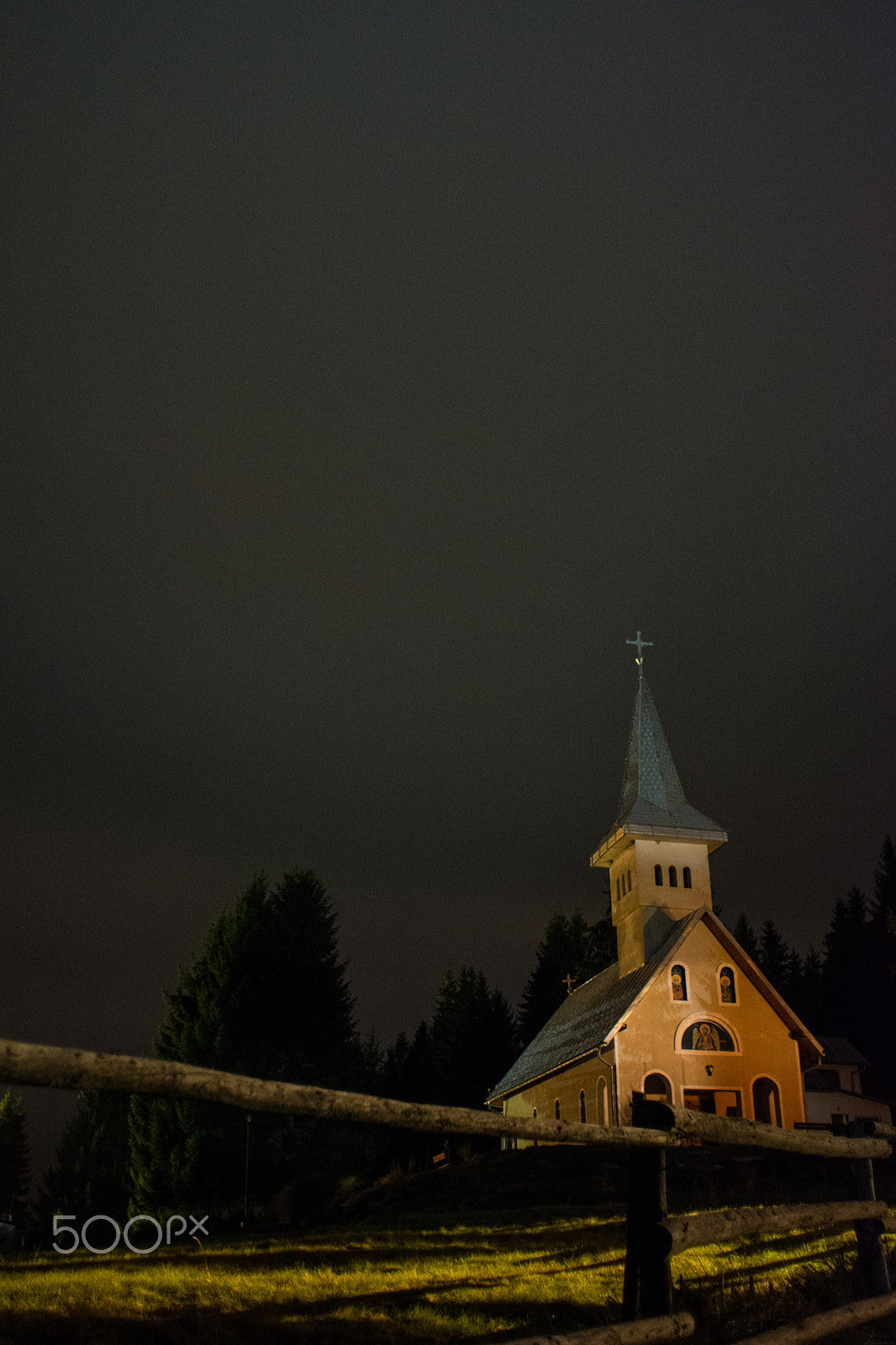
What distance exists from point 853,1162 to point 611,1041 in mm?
26671

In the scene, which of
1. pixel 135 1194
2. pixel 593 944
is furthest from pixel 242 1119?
pixel 593 944

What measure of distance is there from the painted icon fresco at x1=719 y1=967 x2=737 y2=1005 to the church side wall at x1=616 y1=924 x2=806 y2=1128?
13cm

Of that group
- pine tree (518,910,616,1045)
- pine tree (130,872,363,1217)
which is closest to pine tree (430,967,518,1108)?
pine tree (518,910,616,1045)

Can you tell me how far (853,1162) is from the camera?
354 inches

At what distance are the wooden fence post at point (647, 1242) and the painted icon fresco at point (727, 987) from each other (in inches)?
1251

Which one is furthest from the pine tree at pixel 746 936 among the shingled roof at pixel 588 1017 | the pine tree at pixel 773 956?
the shingled roof at pixel 588 1017

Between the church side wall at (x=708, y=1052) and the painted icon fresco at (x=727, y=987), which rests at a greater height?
the painted icon fresco at (x=727, y=987)

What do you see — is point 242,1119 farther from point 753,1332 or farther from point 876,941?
point 876,941

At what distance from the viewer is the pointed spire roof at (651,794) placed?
42.9 meters

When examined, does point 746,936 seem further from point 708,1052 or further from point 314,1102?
point 314,1102

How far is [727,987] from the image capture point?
119 ft

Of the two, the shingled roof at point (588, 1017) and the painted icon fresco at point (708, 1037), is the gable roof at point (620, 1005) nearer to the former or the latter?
the shingled roof at point (588, 1017)

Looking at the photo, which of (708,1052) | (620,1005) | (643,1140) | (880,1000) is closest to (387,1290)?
(643,1140)

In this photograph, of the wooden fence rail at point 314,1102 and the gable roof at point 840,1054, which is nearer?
the wooden fence rail at point 314,1102
